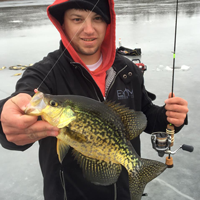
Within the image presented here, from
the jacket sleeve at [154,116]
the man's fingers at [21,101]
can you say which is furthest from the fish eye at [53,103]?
the jacket sleeve at [154,116]

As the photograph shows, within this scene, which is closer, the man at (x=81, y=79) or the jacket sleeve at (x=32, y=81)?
the jacket sleeve at (x=32, y=81)

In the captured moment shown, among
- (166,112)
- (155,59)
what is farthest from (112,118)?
(155,59)

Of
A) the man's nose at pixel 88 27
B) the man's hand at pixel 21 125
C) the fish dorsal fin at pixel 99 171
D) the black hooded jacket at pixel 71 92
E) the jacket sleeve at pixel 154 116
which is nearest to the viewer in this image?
the man's hand at pixel 21 125

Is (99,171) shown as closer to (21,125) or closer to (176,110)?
(21,125)

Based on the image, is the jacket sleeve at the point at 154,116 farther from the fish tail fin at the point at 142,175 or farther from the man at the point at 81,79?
the fish tail fin at the point at 142,175

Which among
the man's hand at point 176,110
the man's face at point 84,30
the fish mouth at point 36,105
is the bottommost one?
the man's hand at point 176,110

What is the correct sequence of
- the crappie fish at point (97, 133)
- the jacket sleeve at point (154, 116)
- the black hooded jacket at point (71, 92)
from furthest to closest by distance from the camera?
the jacket sleeve at point (154, 116), the black hooded jacket at point (71, 92), the crappie fish at point (97, 133)

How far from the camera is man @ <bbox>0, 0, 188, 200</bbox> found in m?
1.63

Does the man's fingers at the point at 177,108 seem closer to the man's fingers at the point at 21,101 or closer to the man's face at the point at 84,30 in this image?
the man's face at the point at 84,30

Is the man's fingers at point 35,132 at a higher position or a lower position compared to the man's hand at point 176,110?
higher

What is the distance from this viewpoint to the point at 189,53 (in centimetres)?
595

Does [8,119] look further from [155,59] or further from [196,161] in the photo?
[155,59]

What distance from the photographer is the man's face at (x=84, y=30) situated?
175cm

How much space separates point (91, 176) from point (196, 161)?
1659 mm
